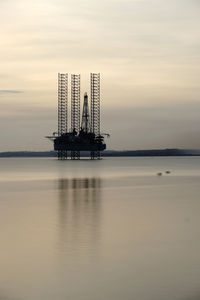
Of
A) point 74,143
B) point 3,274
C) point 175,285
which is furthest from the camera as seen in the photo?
point 74,143

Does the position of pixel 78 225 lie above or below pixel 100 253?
below

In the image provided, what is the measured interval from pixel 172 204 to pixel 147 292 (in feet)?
93.5

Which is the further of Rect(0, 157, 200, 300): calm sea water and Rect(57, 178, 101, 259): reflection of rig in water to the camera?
Rect(57, 178, 101, 259): reflection of rig in water

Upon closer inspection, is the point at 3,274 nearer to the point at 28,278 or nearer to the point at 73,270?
the point at 28,278

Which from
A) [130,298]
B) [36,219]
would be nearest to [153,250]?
[130,298]

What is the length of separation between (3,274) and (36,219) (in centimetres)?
1585

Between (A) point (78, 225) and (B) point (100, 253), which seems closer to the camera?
(B) point (100, 253)

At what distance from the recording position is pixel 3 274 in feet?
58.3

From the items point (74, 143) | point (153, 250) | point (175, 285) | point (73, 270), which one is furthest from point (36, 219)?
point (74, 143)

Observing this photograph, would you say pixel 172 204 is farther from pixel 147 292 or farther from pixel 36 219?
pixel 147 292

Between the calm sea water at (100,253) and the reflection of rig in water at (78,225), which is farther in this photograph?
the reflection of rig in water at (78,225)

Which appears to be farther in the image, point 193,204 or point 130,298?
point 193,204

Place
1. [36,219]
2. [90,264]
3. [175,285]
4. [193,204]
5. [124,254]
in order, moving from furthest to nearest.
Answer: [193,204]
[36,219]
[124,254]
[90,264]
[175,285]

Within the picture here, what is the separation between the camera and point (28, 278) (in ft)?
57.1
